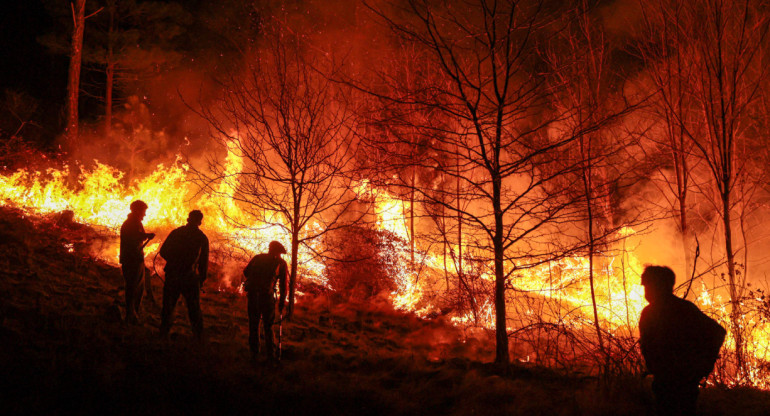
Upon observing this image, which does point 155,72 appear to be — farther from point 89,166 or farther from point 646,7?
point 646,7

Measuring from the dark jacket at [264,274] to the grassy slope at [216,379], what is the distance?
2.95ft

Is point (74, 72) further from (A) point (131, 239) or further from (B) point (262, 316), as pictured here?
(B) point (262, 316)

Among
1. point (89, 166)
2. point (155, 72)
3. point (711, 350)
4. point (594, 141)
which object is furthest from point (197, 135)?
point (711, 350)

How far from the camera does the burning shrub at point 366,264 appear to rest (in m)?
12.9

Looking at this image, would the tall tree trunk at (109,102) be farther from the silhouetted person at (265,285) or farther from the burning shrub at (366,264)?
the silhouetted person at (265,285)

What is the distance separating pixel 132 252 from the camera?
631 centimetres

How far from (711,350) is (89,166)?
17.3m

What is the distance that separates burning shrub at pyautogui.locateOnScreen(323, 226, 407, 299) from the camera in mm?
12914

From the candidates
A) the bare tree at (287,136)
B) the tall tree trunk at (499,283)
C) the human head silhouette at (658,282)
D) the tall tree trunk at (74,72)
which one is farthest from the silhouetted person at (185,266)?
the tall tree trunk at (74,72)

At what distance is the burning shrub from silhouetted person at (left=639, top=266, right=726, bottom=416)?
9.84 m

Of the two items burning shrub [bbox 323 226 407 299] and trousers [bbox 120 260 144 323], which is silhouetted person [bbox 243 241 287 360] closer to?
trousers [bbox 120 260 144 323]

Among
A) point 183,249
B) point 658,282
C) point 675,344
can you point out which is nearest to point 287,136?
point 183,249

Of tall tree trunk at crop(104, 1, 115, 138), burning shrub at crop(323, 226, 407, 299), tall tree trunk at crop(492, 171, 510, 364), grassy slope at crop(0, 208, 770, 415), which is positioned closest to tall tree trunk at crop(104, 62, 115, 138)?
tall tree trunk at crop(104, 1, 115, 138)

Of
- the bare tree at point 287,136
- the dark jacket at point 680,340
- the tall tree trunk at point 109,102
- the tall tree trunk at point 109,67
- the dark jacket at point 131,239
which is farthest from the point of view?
the tall tree trunk at point 109,102
